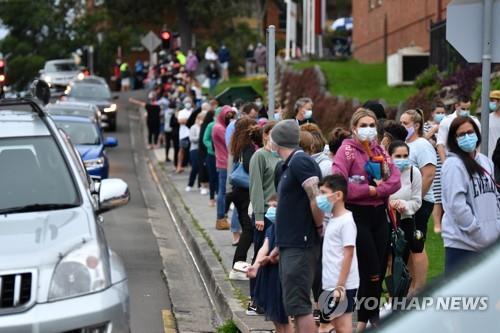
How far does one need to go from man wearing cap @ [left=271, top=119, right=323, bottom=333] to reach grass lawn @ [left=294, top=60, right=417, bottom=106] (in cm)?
1668

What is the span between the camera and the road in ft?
37.6

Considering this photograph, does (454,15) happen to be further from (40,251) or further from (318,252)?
(40,251)

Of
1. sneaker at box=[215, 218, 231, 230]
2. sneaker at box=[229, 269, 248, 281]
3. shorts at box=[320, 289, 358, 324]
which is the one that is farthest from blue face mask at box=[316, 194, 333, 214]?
sneaker at box=[215, 218, 231, 230]

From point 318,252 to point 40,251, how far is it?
2.13m

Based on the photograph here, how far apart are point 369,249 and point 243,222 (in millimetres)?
4312

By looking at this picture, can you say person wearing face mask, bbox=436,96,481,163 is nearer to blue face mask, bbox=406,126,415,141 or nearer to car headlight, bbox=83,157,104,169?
blue face mask, bbox=406,126,415,141

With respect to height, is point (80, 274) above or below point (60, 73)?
above

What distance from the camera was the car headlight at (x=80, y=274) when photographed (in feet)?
23.7

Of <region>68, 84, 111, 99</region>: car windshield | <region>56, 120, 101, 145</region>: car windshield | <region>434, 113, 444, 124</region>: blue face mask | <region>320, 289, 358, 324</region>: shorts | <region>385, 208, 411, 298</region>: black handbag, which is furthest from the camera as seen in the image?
<region>68, 84, 111, 99</region>: car windshield

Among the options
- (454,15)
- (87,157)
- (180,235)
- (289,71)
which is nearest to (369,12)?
(289,71)

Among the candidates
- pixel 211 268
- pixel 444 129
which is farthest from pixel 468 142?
pixel 211 268

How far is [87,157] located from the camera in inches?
849

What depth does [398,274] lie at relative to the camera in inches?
376

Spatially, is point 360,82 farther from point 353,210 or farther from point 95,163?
point 353,210
